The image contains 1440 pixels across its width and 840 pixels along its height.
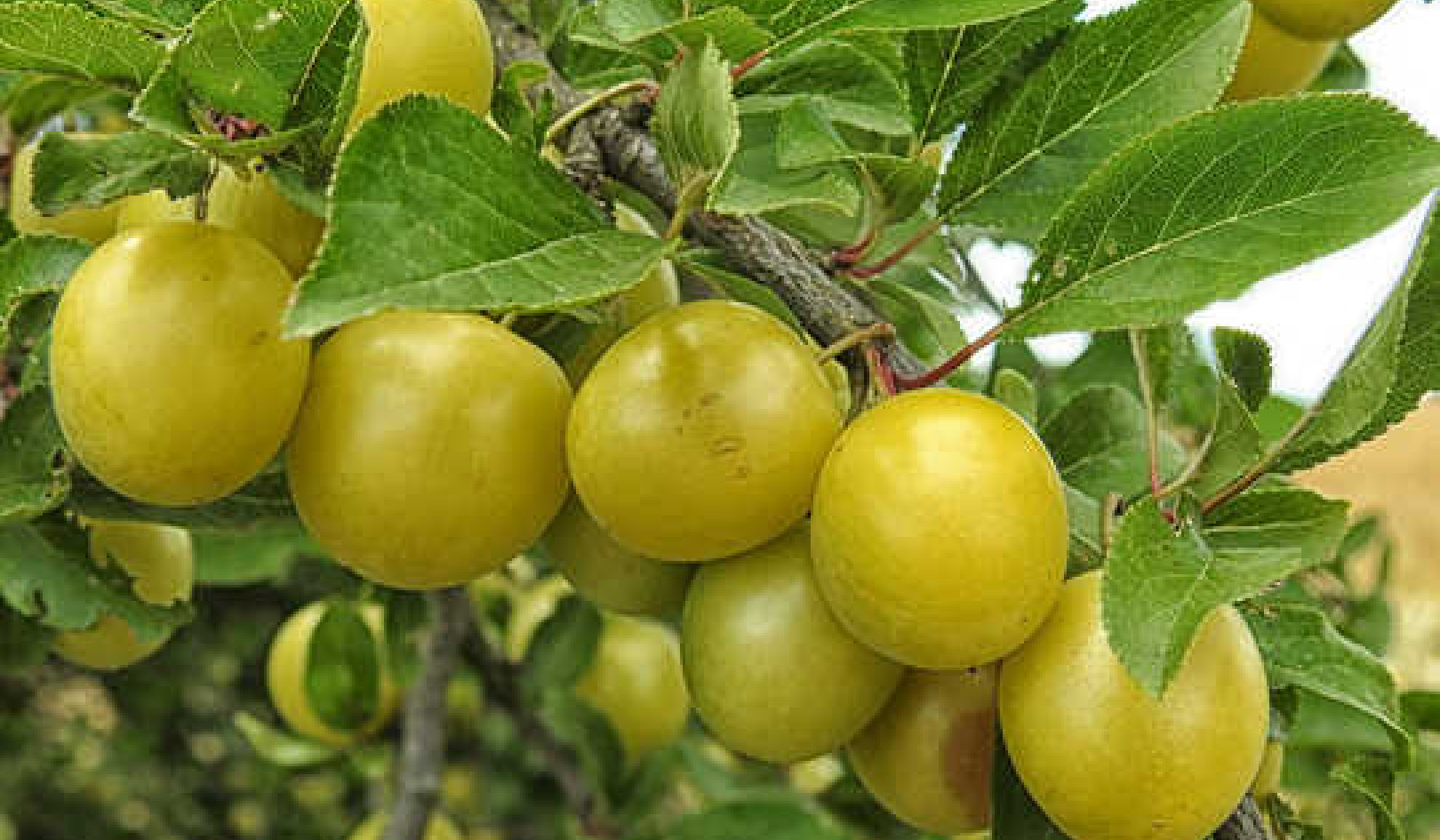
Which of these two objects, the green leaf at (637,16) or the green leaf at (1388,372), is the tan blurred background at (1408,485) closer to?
the green leaf at (1388,372)

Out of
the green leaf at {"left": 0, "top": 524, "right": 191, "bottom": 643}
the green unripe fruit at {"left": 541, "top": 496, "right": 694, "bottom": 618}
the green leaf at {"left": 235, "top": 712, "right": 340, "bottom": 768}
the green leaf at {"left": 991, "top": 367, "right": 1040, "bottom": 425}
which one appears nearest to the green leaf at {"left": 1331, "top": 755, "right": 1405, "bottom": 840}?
the green leaf at {"left": 991, "top": 367, "right": 1040, "bottom": 425}

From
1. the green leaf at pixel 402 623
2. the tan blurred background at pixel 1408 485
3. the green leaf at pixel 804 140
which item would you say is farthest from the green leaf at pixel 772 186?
the tan blurred background at pixel 1408 485

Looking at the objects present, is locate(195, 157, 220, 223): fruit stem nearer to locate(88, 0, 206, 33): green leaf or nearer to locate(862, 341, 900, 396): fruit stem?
locate(88, 0, 206, 33): green leaf

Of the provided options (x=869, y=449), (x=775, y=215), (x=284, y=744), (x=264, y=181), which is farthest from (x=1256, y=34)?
(x=284, y=744)

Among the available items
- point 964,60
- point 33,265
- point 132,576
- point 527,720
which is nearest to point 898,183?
point 964,60

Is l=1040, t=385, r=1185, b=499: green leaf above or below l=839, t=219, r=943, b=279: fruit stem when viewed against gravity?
below

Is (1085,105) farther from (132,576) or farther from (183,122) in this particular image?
(132,576)

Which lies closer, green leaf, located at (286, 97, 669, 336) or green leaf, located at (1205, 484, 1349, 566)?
green leaf, located at (286, 97, 669, 336)
